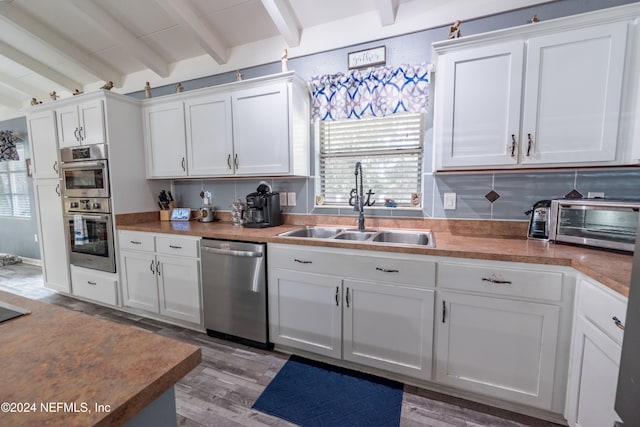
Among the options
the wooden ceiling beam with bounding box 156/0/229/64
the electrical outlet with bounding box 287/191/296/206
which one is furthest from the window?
the electrical outlet with bounding box 287/191/296/206

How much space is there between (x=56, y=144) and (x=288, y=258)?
115 inches

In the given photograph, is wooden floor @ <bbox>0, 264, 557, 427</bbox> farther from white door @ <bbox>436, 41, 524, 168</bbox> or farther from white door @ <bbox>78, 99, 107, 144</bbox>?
white door @ <bbox>78, 99, 107, 144</bbox>

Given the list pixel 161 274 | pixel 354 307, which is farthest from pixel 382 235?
pixel 161 274

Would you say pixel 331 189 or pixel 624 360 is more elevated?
pixel 331 189

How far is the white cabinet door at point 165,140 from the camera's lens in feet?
8.86

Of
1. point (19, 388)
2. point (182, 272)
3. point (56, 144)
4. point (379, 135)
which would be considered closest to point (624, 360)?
point (19, 388)

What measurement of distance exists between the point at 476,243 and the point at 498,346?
0.58 meters

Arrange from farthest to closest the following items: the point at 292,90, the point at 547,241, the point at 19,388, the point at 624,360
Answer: the point at 292,90 < the point at 547,241 < the point at 624,360 < the point at 19,388

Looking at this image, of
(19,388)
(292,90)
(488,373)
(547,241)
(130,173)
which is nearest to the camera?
(19,388)

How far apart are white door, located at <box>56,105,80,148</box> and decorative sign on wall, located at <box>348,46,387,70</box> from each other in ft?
8.98

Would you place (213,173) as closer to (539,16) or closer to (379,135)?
(379,135)

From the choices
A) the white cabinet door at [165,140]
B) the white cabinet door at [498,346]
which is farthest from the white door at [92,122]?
the white cabinet door at [498,346]

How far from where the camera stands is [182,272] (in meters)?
2.34

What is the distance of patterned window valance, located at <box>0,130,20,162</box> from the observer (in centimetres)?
430
